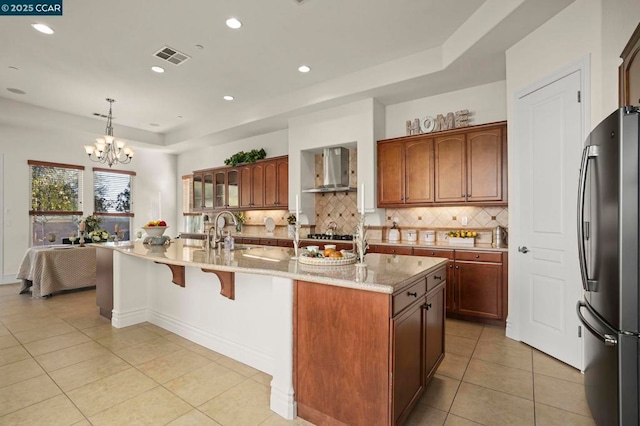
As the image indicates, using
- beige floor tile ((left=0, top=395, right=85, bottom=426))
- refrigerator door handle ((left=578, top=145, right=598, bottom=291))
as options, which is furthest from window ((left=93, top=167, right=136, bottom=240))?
refrigerator door handle ((left=578, top=145, right=598, bottom=291))

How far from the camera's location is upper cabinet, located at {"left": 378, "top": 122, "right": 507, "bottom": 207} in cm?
381

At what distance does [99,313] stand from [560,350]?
504 cm

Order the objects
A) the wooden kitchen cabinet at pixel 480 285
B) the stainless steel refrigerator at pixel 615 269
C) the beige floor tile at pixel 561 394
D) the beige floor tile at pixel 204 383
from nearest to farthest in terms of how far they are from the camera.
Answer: the stainless steel refrigerator at pixel 615 269, the beige floor tile at pixel 561 394, the beige floor tile at pixel 204 383, the wooden kitchen cabinet at pixel 480 285

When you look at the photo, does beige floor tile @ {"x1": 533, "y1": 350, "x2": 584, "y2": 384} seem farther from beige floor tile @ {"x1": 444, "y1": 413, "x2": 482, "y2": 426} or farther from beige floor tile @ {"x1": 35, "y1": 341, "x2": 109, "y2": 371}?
beige floor tile @ {"x1": 35, "y1": 341, "x2": 109, "y2": 371}

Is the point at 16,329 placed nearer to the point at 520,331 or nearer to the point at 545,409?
the point at 545,409

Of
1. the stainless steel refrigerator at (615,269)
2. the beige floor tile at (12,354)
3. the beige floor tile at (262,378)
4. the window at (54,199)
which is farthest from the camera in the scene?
the window at (54,199)

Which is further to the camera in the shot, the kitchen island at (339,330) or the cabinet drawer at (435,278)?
the cabinet drawer at (435,278)

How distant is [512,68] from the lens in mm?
3262

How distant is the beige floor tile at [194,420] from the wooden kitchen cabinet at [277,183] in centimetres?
411

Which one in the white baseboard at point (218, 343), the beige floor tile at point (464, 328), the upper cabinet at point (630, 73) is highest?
the upper cabinet at point (630, 73)

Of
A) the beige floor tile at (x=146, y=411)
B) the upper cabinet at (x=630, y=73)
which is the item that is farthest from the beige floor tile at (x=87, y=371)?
the upper cabinet at (x=630, y=73)

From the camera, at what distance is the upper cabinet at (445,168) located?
381 cm

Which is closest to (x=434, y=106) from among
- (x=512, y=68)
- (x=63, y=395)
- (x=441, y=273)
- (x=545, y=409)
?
(x=512, y=68)

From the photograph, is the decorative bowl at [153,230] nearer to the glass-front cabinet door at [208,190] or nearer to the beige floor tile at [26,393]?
the beige floor tile at [26,393]
